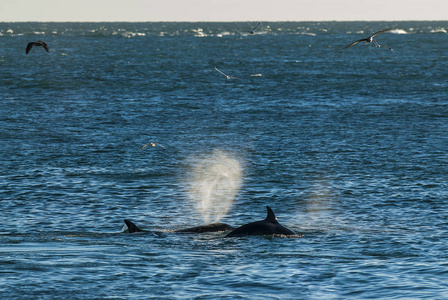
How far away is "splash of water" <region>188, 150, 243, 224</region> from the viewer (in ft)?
79.3

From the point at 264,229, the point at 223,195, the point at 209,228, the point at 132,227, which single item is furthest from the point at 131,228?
the point at 223,195

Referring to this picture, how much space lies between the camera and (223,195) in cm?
2633

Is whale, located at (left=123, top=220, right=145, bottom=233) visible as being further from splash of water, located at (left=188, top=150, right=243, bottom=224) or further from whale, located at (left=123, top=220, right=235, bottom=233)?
splash of water, located at (left=188, top=150, right=243, bottom=224)

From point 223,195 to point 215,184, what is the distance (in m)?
2.04

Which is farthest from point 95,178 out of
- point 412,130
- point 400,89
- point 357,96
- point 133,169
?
point 400,89

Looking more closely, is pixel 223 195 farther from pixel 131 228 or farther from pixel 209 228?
pixel 131 228

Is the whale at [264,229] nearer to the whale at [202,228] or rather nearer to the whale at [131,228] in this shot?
the whale at [202,228]

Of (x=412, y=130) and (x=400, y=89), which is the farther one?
(x=400, y=89)

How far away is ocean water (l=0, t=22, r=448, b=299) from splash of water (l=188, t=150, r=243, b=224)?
0.09 m

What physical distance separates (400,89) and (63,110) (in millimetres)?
29076

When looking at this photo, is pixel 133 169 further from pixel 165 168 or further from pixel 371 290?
pixel 371 290

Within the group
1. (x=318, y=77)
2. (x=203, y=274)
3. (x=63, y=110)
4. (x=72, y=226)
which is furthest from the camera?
(x=318, y=77)

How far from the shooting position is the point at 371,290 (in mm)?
15648

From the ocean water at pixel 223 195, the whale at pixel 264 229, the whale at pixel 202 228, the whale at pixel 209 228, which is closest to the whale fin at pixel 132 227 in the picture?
the whale at pixel 202 228
